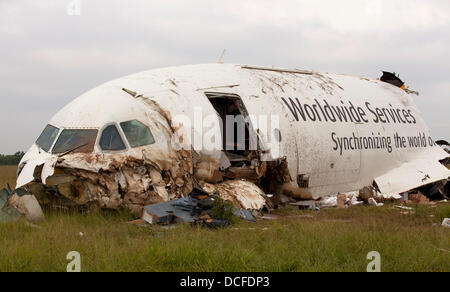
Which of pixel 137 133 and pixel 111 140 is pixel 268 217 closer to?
pixel 137 133

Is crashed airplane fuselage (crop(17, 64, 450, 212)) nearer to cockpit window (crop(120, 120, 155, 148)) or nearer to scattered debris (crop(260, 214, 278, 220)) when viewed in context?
cockpit window (crop(120, 120, 155, 148))

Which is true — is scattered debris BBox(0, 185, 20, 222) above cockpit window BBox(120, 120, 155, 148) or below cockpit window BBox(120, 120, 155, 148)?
below

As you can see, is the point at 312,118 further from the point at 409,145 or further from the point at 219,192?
the point at 409,145

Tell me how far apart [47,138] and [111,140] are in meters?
1.64

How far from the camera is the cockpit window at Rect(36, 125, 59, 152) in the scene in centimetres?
1079

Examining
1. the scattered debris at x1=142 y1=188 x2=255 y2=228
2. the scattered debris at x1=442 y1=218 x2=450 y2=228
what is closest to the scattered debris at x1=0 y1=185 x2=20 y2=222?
the scattered debris at x1=142 y1=188 x2=255 y2=228

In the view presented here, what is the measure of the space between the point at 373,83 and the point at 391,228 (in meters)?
9.86

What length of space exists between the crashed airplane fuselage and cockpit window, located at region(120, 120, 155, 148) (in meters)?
0.02

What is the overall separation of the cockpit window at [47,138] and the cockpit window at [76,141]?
253mm

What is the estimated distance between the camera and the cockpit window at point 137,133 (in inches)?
417

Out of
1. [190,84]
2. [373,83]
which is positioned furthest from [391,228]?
[373,83]

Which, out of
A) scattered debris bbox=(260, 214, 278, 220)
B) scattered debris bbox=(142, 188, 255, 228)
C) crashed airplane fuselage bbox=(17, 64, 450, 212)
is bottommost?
scattered debris bbox=(260, 214, 278, 220)

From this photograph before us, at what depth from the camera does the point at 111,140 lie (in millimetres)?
10477

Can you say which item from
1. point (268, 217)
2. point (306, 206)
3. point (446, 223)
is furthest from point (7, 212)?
point (446, 223)
